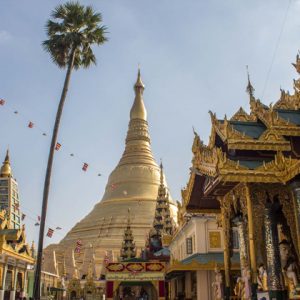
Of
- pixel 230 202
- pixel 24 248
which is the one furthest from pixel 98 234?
pixel 230 202

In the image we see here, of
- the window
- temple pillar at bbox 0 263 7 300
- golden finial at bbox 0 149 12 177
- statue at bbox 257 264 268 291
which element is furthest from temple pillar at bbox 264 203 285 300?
golden finial at bbox 0 149 12 177

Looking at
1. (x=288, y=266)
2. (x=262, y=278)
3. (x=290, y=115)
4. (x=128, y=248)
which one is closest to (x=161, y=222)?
(x=128, y=248)

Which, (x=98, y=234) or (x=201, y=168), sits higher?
(x=98, y=234)

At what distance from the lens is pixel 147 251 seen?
49000 millimetres

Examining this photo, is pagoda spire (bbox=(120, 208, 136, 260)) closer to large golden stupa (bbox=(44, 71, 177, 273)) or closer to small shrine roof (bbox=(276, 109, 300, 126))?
large golden stupa (bbox=(44, 71, 177, 273))

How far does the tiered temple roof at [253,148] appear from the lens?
1205cm

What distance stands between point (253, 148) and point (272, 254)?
3.09 meters

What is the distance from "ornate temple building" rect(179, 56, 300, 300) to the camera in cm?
1198

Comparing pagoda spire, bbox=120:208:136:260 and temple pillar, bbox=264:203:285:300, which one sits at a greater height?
pagoda spire, bbox=120:208:136:260

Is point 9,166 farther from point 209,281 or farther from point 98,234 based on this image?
point 209,281

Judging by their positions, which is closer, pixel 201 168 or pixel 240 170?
pixel 240 170

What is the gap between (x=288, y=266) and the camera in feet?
41.2

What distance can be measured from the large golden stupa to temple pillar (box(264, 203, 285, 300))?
4741cm

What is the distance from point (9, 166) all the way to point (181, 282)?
107 feet
